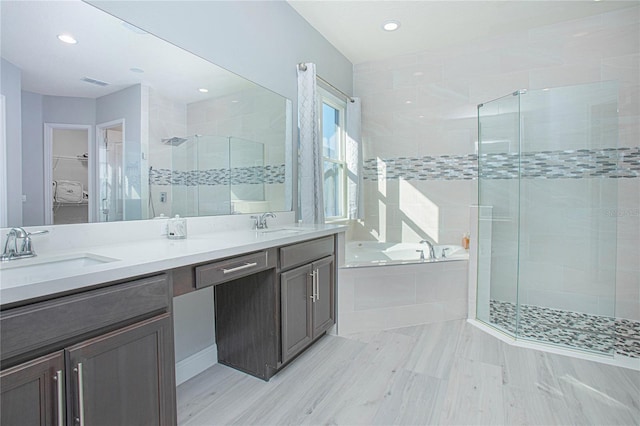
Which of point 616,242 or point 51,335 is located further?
point 616,242

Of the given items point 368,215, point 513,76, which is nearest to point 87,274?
point 368,215

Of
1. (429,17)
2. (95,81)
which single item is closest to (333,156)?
(429,17)

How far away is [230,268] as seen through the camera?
149 cm

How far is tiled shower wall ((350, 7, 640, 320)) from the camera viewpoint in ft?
9.23

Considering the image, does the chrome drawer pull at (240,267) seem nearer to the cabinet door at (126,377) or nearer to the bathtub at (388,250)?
the cabinet door at (126,377)

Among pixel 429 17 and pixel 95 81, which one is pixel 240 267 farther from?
pixel 429 17

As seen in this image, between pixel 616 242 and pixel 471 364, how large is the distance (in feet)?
5.69

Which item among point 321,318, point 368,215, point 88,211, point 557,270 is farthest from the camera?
point 368,215

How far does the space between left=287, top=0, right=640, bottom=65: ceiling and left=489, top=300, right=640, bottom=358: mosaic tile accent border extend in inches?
98.7

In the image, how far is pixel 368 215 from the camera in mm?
3951

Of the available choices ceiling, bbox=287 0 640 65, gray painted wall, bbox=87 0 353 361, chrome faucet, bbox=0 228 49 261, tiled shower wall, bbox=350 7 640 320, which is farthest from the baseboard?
ceiling, bbox=287 0 640 65

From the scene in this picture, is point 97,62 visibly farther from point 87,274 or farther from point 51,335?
point 51,335

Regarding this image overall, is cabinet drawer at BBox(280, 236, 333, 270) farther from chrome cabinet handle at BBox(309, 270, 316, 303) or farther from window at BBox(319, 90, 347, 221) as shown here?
window at BBox(319, 90, 347, 221)

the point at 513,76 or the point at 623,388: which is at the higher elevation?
the point at 513,76
